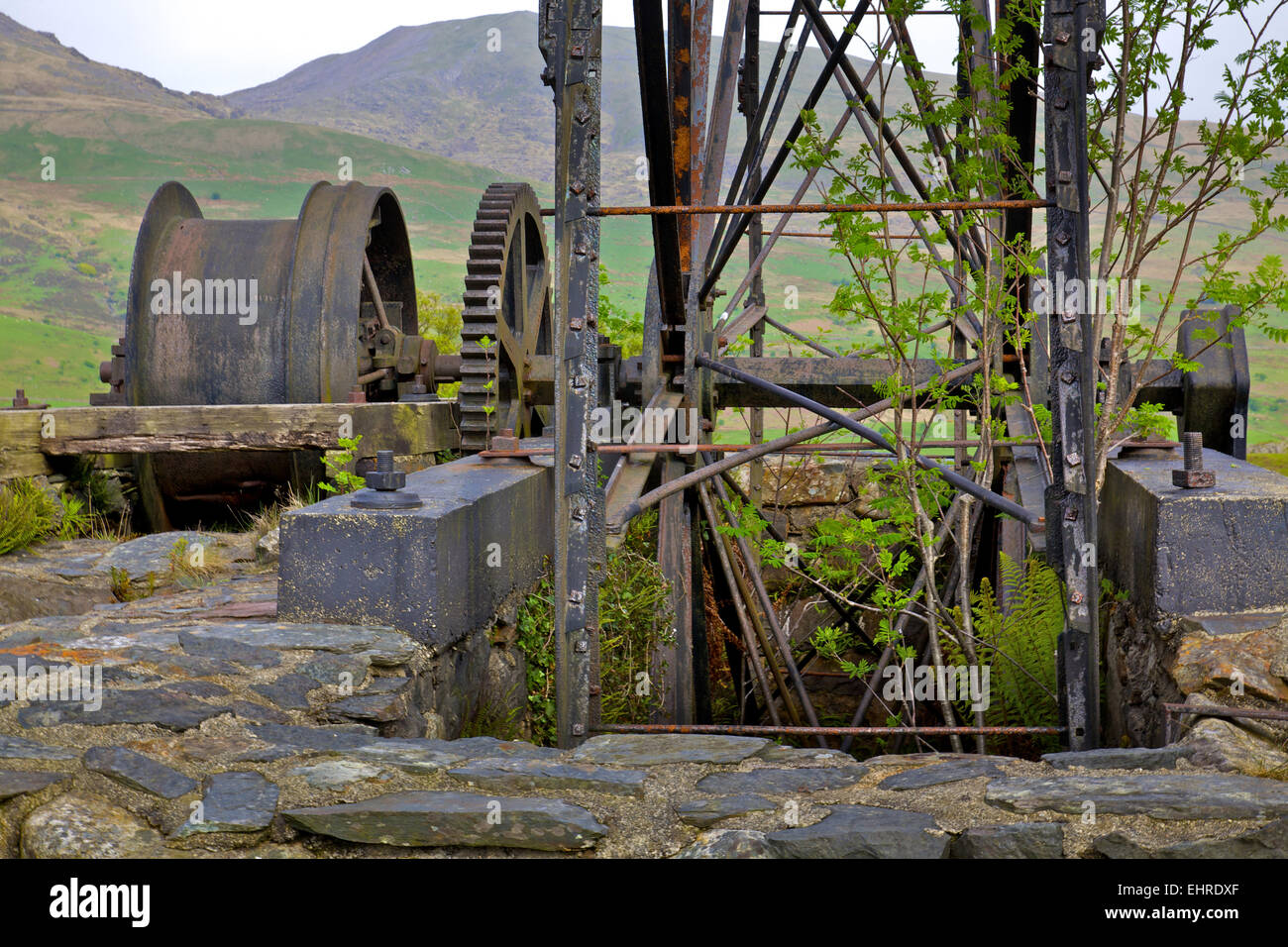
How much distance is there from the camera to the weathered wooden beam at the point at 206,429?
6.38 m

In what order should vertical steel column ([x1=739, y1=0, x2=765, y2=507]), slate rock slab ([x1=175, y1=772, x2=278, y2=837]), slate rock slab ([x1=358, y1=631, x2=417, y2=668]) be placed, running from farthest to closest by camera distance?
vertical steel column ([x1=739, y1=0, x2=765, y2=507]), slate rock slab ([x1=358, y1=631, x2=417, y2=668]), slate rock slab ([x1=175, y1=772, x2=278, y2=837])

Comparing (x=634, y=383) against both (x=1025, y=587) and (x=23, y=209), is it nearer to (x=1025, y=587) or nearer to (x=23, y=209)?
(x=1025, y=587)

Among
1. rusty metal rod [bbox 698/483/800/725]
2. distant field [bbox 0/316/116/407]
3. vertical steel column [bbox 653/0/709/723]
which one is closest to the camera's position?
vertical steel column [bbox 653/0/709/723]

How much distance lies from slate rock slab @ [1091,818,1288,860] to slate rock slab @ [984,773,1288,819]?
80mm

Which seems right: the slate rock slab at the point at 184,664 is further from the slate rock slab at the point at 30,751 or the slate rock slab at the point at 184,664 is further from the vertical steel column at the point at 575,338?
the vertical steel column at the point at 575,338

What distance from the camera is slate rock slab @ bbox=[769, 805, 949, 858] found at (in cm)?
214

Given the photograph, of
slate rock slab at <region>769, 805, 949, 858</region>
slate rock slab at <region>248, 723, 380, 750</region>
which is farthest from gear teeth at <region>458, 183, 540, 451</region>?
slate rock slab at <region>769, 805, 949, 858</region>

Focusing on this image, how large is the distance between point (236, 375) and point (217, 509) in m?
0.92

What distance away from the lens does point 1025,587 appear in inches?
164

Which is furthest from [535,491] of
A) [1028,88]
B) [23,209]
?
[23,209]

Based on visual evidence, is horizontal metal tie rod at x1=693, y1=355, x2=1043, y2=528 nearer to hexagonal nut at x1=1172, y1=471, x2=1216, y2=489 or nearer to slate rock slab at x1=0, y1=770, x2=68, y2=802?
hexagonal nut at x1=1172, y1=471, x2=1216, y2=489

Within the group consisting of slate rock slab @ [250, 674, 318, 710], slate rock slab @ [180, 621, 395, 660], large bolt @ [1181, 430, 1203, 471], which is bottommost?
slate rock slab @ [250, 674, 318, 710]

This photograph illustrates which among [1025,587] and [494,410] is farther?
[494,410]
